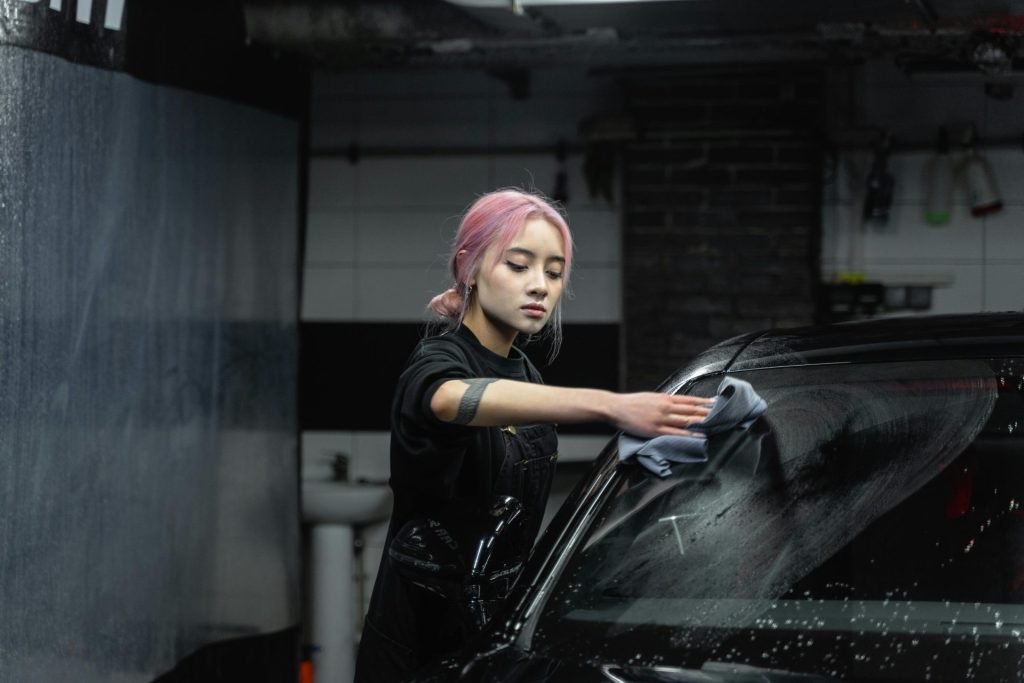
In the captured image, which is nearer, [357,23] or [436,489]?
[436,489]

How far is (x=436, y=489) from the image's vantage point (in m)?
1.97

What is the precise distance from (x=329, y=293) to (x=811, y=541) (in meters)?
4.02

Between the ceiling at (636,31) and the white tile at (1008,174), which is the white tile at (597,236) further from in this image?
the white tile at (1008,174)

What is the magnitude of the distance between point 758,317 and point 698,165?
0.63 metres

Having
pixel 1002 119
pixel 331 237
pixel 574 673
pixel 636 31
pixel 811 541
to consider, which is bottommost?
pixel 574 673

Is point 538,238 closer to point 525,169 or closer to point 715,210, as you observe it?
point 715,210

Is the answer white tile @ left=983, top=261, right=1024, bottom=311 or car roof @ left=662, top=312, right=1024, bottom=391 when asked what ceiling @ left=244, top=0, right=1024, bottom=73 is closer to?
white tile @ left=983, top=261, right=1024, bottom=311

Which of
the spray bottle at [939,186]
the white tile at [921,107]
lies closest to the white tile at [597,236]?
the white tile at [921,107]

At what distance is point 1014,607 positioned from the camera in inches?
67.1

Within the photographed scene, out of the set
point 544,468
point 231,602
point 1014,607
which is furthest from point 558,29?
point 1014,607

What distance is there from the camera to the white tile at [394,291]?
552 cm

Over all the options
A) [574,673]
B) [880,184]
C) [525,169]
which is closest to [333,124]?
[525,169]

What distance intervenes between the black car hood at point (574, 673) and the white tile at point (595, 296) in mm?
3699

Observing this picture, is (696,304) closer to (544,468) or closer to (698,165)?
(698,165)
